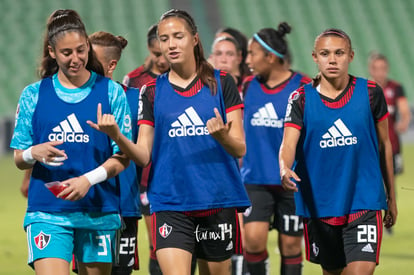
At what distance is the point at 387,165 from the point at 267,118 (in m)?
1.78

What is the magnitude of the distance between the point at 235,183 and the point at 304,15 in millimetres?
19006

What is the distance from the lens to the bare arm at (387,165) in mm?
5281

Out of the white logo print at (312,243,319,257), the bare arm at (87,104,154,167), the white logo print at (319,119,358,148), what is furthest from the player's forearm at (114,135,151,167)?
the white logo print at (312,243,319,257)

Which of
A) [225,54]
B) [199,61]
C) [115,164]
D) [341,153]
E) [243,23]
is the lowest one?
[341,153]

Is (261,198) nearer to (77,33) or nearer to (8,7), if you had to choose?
(77,33)

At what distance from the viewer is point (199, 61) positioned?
5199mm

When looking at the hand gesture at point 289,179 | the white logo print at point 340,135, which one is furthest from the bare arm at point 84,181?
the white logo print at point 340,135

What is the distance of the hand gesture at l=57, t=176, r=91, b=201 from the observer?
4.47 metres

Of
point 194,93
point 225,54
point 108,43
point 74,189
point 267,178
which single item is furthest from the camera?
point 225,54

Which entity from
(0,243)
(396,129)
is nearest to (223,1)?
(396,129)

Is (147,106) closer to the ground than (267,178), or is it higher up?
higher up

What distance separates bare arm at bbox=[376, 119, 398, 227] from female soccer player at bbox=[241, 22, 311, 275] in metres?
1.59

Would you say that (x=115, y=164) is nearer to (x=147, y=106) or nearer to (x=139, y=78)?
(x=147, y=106)

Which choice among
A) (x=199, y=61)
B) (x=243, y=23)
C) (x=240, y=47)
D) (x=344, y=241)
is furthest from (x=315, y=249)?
(x=243, y=23)
